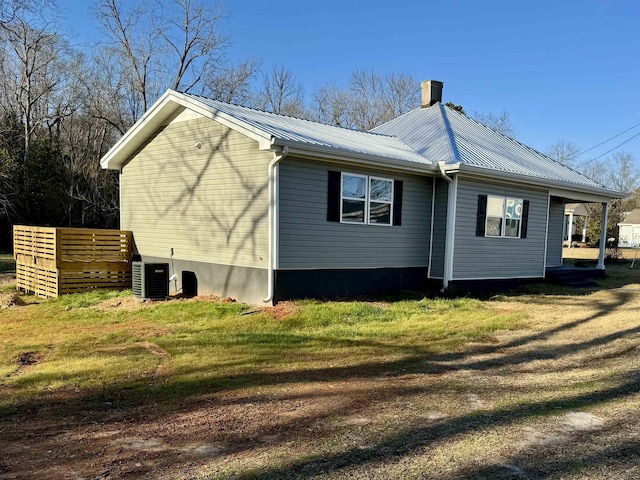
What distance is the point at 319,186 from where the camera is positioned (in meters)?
10.1

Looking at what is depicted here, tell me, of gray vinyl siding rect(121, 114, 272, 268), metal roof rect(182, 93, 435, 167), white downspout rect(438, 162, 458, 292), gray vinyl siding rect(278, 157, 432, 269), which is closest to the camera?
metal roof rect(182, 93, 435, 167)

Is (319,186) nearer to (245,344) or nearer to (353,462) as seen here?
(245,344)

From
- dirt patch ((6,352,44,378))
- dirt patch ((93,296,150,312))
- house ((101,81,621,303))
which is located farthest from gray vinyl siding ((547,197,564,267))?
dirt patch ((6,352,44,378))

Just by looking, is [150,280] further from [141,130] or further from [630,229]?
[630,229]

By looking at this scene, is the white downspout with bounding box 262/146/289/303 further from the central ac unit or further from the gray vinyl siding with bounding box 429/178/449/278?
the gray vinyl siding with bounding box 429/178/449/278

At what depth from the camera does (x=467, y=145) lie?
43.6 feet

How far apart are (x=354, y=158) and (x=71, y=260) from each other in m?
7.00

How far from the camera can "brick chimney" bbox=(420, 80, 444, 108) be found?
53.6 ft

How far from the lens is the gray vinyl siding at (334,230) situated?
381 inches

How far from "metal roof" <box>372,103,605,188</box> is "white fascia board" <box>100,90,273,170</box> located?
4.69 m

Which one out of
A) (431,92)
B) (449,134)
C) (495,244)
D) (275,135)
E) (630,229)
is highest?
(431,92)

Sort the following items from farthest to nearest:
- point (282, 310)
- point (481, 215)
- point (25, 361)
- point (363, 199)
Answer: point (481, 215)
point (363, 199)
point (282, 310)
point (25, 361)

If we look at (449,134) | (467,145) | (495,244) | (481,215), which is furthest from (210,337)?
(449,134)

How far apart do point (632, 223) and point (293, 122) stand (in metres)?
51.7
